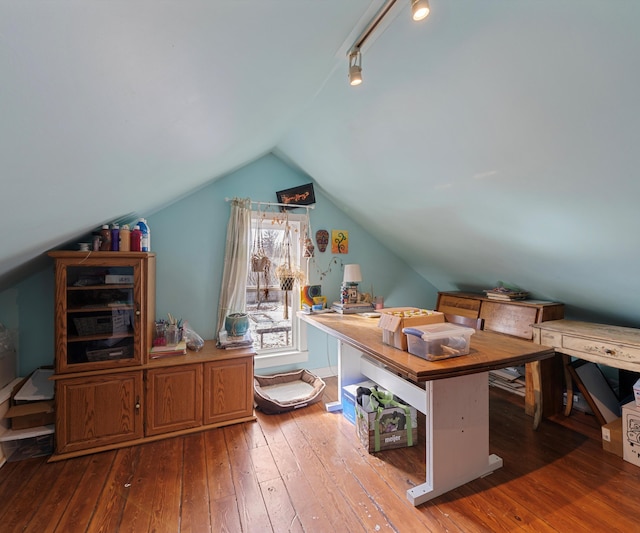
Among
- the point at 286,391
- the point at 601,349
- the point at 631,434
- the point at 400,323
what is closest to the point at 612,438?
the point at 631,434

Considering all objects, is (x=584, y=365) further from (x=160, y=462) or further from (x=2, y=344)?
(x=2, y=344)

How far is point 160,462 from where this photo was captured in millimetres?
1961

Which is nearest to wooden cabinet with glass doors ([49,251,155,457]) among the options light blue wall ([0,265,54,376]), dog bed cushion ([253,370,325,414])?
light blue wall ([0,265,54,376])

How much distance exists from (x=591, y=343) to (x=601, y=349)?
6 cm

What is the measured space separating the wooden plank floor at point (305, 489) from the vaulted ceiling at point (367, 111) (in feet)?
4.03

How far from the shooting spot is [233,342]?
254 cm

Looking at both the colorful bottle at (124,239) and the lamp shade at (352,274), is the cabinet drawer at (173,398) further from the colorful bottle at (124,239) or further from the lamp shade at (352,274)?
the lamp shade at (352,274)

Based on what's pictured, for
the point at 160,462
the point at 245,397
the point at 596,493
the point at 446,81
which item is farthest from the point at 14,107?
the point at 596,493

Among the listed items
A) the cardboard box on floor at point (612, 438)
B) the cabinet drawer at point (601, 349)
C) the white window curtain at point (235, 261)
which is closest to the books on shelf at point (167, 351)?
the white window curtain at point (235, 261)

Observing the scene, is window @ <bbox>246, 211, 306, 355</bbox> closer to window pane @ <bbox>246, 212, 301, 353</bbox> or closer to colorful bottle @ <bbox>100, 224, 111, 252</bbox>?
window pane @ <bbox>246, 212, 301, 353</bbox>

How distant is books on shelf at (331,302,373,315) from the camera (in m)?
2.81

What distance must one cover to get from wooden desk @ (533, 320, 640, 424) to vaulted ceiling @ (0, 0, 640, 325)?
256mm

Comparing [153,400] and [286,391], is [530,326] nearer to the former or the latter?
[286,391]

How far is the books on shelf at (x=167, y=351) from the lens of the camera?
7.45 feet
